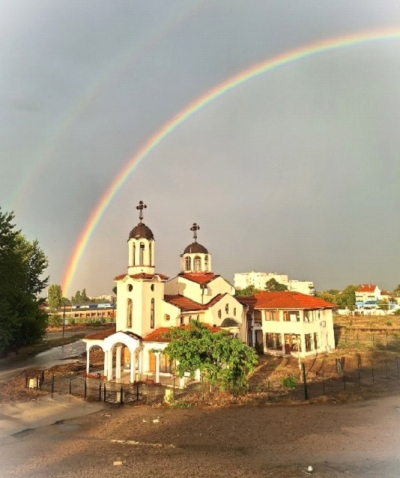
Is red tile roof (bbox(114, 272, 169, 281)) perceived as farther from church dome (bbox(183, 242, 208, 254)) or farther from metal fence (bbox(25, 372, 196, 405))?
church dome (bbox(183, 242, 208, 254))

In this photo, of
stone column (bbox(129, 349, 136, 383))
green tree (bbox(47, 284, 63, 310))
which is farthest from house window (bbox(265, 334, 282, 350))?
green tree (bbox(47, 284, 63, 310))

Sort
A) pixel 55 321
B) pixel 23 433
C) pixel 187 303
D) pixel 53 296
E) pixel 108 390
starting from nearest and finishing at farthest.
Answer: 1. pixel 23 433
2. pixel 108 390
3. pixel 187 303
4. pixel 55 321
5. pixel 53 296

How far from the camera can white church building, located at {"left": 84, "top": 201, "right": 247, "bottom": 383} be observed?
90.6 ft

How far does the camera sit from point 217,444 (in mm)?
14281

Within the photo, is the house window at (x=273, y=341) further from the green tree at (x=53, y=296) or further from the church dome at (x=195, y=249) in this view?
the green tree at (x=53, y=296)

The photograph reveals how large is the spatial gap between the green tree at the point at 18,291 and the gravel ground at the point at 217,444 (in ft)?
74.7

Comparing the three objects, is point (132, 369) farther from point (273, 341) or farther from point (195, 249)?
point (195, 249)

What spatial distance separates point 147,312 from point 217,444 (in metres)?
16.3

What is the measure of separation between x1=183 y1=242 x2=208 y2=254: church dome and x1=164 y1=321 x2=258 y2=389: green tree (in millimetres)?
21198

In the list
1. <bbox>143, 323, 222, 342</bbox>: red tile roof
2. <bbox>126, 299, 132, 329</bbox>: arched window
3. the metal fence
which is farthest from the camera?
<bbox>126, 299, 132, 329</bbox>: arched window

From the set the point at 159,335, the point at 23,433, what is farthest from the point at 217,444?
the point at 159,335

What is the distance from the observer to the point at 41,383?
2589cm

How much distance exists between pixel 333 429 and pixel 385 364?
1818cm

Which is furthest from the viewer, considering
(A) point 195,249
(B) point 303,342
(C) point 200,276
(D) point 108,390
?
(A) point 195,249
